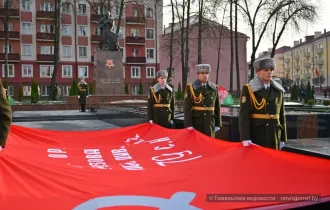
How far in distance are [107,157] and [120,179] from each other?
2.00 m

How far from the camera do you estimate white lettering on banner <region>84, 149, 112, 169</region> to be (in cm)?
504

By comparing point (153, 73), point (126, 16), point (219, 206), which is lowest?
point (219, 206)

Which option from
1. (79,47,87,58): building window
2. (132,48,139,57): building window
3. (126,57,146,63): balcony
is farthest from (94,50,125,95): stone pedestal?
(132,48,139,57): building window

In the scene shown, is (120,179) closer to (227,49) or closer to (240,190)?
(240,190)

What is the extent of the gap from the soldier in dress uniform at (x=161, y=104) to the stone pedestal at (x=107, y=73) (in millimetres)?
17809

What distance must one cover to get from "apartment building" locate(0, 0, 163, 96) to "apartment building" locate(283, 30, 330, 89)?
114 feet

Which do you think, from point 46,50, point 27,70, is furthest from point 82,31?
point 27,70

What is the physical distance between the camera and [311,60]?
9375 centimetres

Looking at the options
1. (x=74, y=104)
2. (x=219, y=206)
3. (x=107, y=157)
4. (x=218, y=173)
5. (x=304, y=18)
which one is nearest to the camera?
(x=219, y=206)

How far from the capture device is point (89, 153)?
643 centimetres

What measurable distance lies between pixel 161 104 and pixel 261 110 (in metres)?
3.23

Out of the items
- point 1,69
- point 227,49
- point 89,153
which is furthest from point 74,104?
point 227,49

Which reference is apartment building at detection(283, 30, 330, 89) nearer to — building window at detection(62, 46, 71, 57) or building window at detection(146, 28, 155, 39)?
building window at detection(146, 28, 155, 39)

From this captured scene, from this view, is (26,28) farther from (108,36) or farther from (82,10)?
(108,36)
